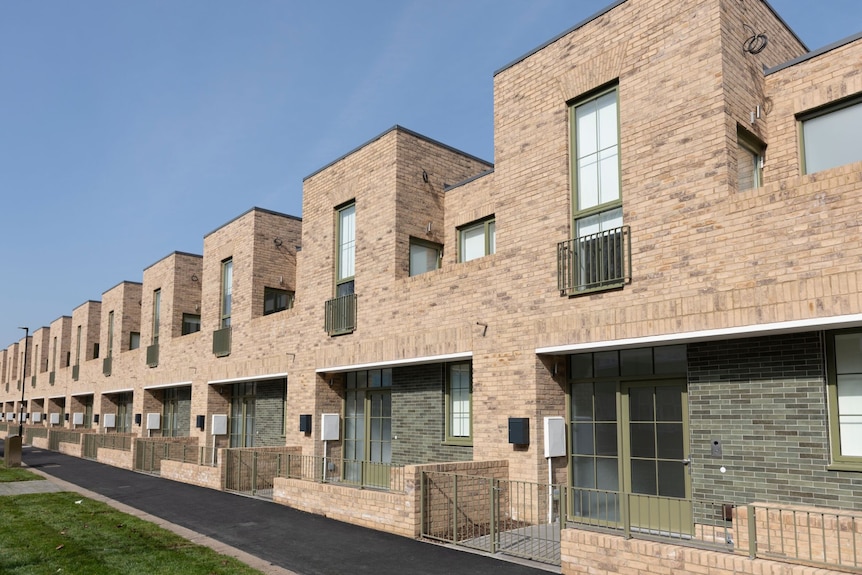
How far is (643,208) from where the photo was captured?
10.7m

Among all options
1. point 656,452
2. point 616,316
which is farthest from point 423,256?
point 656,452

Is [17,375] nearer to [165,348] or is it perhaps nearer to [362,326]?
[165,348]

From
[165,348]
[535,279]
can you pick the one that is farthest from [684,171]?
[165,348]

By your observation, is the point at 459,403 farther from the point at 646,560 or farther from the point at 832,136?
the point at 832,136

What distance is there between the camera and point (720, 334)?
31.2 feet

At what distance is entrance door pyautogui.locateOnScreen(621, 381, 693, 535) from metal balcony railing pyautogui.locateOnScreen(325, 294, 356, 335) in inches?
299

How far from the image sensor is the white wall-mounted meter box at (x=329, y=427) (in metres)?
17.4

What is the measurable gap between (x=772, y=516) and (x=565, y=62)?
7.79 meters

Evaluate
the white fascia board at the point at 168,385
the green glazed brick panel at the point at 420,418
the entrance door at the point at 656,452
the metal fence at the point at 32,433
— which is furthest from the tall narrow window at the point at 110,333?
the entrance door at the point at 656,452

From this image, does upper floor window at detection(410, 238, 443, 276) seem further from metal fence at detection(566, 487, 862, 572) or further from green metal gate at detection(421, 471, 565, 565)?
metal fence at detection(566, 487, 862, 572)

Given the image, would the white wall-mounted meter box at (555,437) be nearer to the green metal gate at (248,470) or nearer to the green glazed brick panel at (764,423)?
the green glazed brick panel at (764,423)

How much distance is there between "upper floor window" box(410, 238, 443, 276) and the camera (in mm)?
16672

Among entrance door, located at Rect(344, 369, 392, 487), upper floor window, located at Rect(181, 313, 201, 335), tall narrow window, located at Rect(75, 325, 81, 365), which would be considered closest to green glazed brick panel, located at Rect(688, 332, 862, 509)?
entrance door, located at Rect(344, 369, 392, 487)

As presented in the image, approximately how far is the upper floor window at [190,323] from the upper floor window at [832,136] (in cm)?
2394
